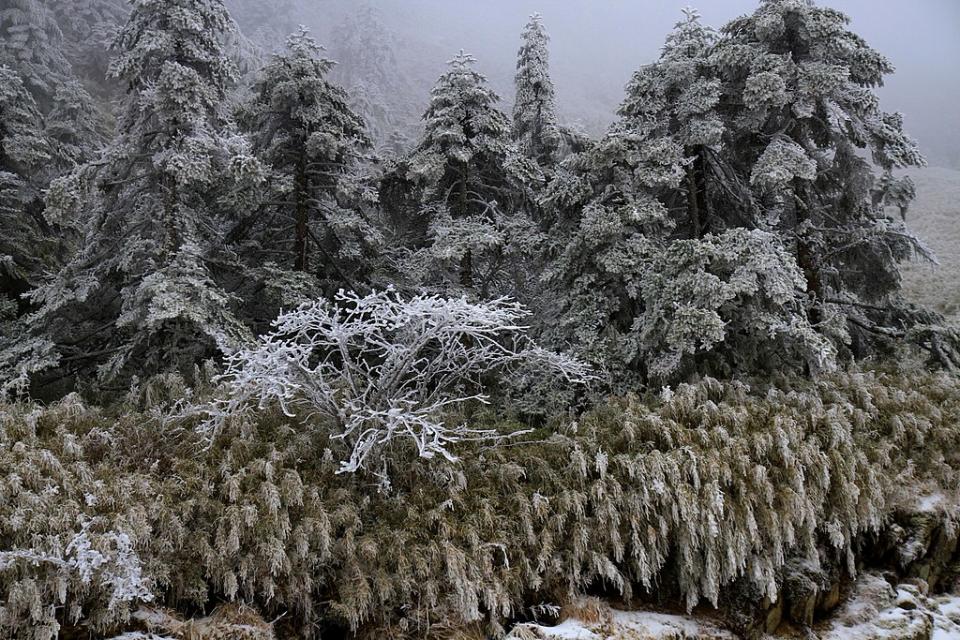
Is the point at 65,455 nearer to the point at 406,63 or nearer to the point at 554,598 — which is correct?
the point at 554,598

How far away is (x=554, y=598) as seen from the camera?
21.1ft

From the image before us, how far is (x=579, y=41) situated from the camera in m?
93.8

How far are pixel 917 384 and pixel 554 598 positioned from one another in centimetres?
758

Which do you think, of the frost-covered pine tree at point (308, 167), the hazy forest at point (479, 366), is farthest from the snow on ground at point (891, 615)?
the frost-covered pine tree at point (308, 167)

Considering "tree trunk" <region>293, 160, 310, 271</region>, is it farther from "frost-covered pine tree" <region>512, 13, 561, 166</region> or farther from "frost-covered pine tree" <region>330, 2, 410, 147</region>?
"frost-covered pine tree" <region>330, 2, 410, 147</region>

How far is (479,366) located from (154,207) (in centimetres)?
638

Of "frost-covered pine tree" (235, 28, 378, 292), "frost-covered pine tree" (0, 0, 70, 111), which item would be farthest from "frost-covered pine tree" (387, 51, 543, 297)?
"frost-covered pine tree" (0, 0, 70, 111)

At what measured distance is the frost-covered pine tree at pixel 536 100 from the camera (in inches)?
568

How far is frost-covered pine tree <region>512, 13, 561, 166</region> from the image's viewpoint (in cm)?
1443

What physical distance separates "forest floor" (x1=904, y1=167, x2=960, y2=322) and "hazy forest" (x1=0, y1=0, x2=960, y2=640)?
420cm

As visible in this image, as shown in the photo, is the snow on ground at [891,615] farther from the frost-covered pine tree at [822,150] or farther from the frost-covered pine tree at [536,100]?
the frost-covered pine tree at [536,100]

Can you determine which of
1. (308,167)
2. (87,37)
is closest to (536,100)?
(308,167)

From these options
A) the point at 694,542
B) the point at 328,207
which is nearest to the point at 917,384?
the point at 694,542

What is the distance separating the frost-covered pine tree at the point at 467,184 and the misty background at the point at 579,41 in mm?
32980
